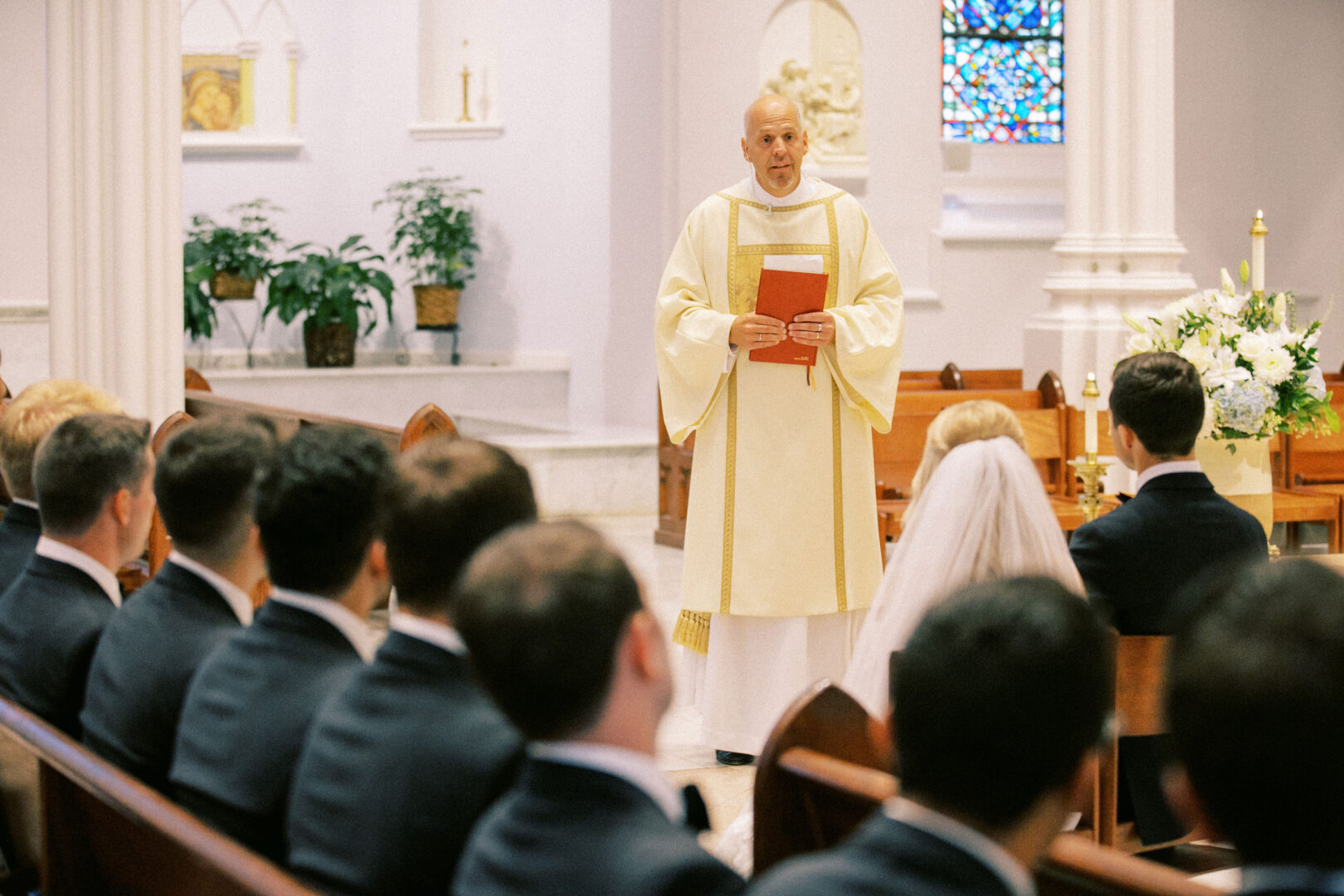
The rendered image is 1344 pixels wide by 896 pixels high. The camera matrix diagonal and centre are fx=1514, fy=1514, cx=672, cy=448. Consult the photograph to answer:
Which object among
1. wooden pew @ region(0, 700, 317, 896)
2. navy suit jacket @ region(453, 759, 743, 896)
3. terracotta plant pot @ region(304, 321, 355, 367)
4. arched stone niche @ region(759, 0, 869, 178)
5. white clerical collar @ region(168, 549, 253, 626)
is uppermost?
arched stone niche @ region(759, 0, 869, 178)

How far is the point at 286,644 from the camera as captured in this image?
84.0 inches

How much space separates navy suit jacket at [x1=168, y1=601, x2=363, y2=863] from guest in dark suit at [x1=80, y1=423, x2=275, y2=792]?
0.22 metres

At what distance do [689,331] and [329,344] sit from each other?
7.93 m

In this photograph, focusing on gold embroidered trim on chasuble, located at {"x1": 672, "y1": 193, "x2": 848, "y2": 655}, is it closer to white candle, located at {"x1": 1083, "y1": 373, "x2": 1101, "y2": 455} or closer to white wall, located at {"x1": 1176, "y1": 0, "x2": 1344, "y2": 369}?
white candle, located at {"x1": 1083, "y1": 373, "x2": 1101, "y2": 455}

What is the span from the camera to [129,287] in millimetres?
6094

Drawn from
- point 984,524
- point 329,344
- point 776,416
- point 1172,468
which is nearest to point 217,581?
point 984,524

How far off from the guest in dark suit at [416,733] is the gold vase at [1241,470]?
8.34 feet

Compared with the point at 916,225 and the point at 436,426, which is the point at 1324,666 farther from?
the point at 916,225

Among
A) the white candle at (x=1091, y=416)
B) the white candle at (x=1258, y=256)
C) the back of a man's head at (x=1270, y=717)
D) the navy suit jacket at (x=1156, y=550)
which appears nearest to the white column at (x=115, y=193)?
the white candle at (x=1091, y=416)

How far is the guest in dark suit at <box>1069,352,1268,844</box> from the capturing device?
318cm

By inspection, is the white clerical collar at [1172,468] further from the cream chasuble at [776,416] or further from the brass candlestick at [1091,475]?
the cream chasuble at [776,416]

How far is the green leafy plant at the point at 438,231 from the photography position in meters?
12.0

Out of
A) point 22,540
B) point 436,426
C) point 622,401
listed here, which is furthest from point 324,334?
point 22,540

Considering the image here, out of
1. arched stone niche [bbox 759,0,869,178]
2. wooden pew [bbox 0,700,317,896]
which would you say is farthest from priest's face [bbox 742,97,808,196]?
arched stone niche [bbox 759,0,869,178]
